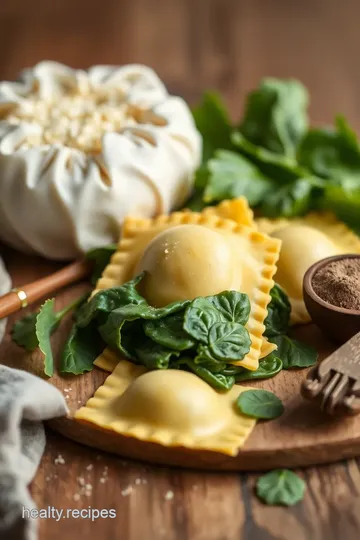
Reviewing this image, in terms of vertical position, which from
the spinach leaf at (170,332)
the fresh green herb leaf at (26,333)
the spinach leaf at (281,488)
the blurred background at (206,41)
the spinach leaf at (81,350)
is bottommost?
the blurred background at (206,41)

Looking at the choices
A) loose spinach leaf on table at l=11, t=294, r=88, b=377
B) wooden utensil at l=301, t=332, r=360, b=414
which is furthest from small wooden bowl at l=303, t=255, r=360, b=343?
loose spinach leaf on table at l=11, t=294, r=88, b=377

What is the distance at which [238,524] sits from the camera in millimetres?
1650

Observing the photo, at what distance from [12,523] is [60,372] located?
50cm

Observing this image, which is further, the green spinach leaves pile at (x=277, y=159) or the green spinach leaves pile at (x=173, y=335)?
the green spinach leaves pile at (x=277, y=159)

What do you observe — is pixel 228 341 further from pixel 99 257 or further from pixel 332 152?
pixel 332 152

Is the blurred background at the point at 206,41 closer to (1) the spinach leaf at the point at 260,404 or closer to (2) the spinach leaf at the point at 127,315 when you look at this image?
(2) the spinach leaf at the point at 127,315

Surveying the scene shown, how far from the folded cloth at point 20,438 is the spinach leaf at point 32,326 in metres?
0.19

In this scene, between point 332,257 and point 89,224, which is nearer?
point 332,257

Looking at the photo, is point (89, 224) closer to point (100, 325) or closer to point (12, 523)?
point (100, 325)

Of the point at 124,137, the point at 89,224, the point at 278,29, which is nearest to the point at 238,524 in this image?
the point at 89,224

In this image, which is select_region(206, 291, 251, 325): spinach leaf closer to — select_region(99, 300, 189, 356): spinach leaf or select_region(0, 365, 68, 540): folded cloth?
select_region(99, 300, 189, 356): spinach leaf

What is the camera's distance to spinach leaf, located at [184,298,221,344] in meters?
1.92

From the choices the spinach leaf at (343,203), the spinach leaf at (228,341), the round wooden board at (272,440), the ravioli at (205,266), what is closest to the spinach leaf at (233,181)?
the spinach leaf at (343,203)

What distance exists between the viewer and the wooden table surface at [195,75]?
65.3 inches
